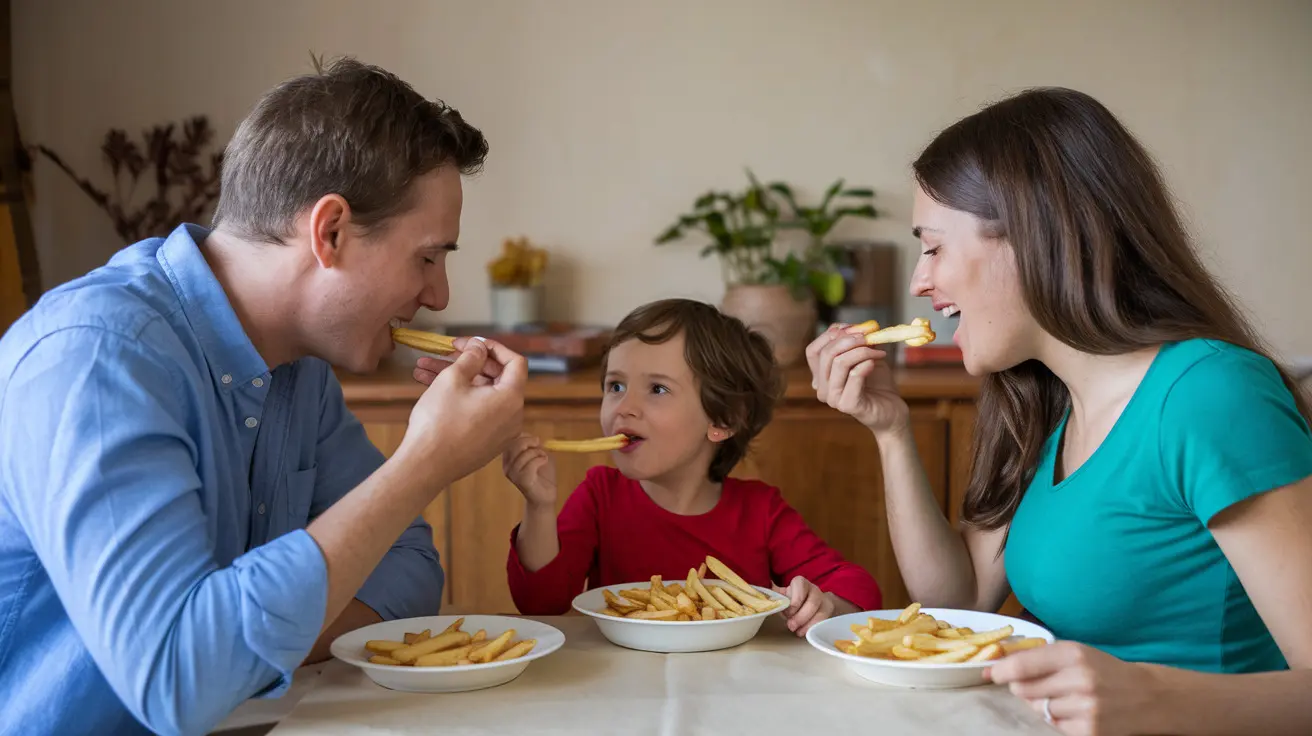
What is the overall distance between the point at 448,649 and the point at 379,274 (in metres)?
0.50

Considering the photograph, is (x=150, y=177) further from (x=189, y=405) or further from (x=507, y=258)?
(x=189, y=405)

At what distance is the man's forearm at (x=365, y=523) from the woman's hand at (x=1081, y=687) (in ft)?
2.20

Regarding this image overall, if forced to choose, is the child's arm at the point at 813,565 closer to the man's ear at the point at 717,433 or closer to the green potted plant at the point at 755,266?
the man's ear at the point at 717,433

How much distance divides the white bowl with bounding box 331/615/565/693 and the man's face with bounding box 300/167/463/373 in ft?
1.19

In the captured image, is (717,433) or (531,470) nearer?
(531,470)

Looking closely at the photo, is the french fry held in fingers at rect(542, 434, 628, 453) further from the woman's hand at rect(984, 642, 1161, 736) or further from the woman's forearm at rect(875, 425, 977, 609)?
the woman's hand at rect(984, 642, 1161, 736)

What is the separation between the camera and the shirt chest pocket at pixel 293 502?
1721 millimetres

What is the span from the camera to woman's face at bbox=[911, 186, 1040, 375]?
1668 millimetres

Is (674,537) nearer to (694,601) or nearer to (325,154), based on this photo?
(694,601)

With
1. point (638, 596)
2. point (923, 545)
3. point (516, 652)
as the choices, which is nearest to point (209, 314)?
point (516, 652)

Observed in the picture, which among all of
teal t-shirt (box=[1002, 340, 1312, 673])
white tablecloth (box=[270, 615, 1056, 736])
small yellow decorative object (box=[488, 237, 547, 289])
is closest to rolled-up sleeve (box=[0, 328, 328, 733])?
white tablecloth (box=[270, 615, 1056, 736])

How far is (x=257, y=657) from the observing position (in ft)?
4.15

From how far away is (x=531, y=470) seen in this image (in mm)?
1926

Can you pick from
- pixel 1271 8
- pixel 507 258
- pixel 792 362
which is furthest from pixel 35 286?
pixel 1271 8
